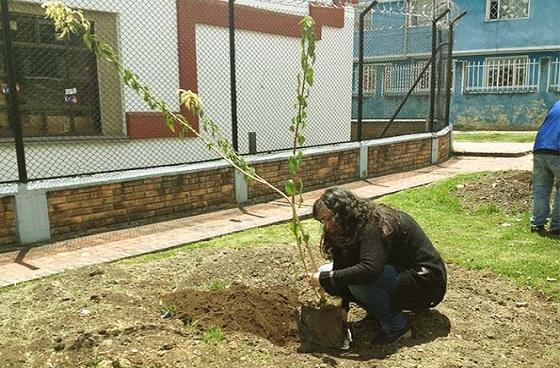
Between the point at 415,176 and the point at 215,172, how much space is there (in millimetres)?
4574

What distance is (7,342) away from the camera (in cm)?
326

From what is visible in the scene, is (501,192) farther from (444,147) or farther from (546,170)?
(444,147)

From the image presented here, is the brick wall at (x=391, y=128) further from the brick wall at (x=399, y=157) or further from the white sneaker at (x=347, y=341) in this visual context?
the white sneaker at (x=347, y=341)

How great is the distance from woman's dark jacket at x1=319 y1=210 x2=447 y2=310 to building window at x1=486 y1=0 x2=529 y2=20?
858 inches

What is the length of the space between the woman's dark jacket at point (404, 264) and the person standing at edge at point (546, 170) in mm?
2978

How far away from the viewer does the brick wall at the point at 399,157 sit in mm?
10062

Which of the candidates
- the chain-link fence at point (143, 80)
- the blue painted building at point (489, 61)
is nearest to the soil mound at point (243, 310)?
the chain-link fence at point (143, 80)

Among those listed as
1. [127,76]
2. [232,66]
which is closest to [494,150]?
[232,66]

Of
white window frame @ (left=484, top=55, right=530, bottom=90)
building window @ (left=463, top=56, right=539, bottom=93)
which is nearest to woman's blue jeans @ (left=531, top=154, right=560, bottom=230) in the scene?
building window @ (left=463, top=56, right=539, bottom=93)

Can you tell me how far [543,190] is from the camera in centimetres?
589

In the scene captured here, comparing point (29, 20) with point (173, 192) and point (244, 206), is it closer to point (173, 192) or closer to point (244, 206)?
point (173, 192)

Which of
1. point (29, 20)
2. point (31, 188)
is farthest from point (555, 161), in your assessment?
point (29, 20)

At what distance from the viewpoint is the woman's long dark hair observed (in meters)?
3.12

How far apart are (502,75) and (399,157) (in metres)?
13.5
